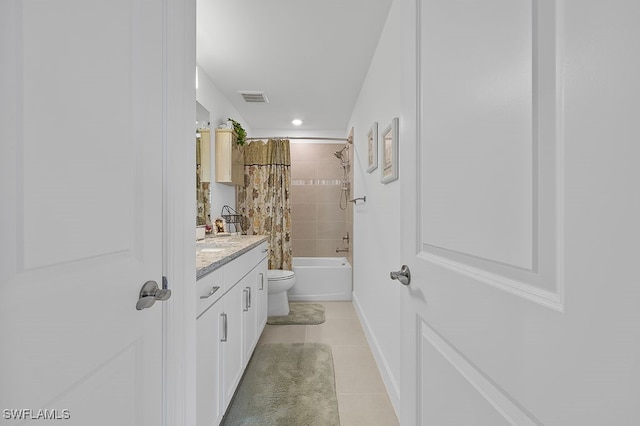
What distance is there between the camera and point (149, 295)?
748 mm

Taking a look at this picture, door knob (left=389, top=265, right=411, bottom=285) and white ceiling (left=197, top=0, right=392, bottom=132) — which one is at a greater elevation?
white ceiling (left=197, top=0, right=392, bottom=132)

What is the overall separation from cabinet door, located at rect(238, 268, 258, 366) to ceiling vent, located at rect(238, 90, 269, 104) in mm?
1925

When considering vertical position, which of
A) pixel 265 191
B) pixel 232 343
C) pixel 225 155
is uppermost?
pixel 225 155

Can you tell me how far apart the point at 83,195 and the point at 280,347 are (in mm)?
2313

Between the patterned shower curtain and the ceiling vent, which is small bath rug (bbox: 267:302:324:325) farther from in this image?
the ceiling vent

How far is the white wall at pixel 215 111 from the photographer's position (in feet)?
9.09

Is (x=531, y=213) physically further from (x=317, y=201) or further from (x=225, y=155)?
(x=317, y=201)

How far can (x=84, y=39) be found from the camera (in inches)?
22.6

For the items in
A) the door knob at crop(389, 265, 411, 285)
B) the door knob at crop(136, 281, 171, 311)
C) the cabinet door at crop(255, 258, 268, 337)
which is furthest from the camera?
the cabinet door at crop(255, 258, 268, 337)

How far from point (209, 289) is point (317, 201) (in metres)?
3.61

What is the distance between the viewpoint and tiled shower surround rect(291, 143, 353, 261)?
4.84 m

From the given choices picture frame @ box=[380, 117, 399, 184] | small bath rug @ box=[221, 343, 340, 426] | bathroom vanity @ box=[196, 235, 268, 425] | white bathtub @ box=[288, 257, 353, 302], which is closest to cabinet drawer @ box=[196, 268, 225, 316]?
bathroom vanity @ box=[196, 235, 268, 425]

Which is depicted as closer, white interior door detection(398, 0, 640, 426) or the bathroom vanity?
white interior door detection(398, 0, 640, 426)

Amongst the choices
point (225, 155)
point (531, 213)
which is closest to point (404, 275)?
point (531, 213)
